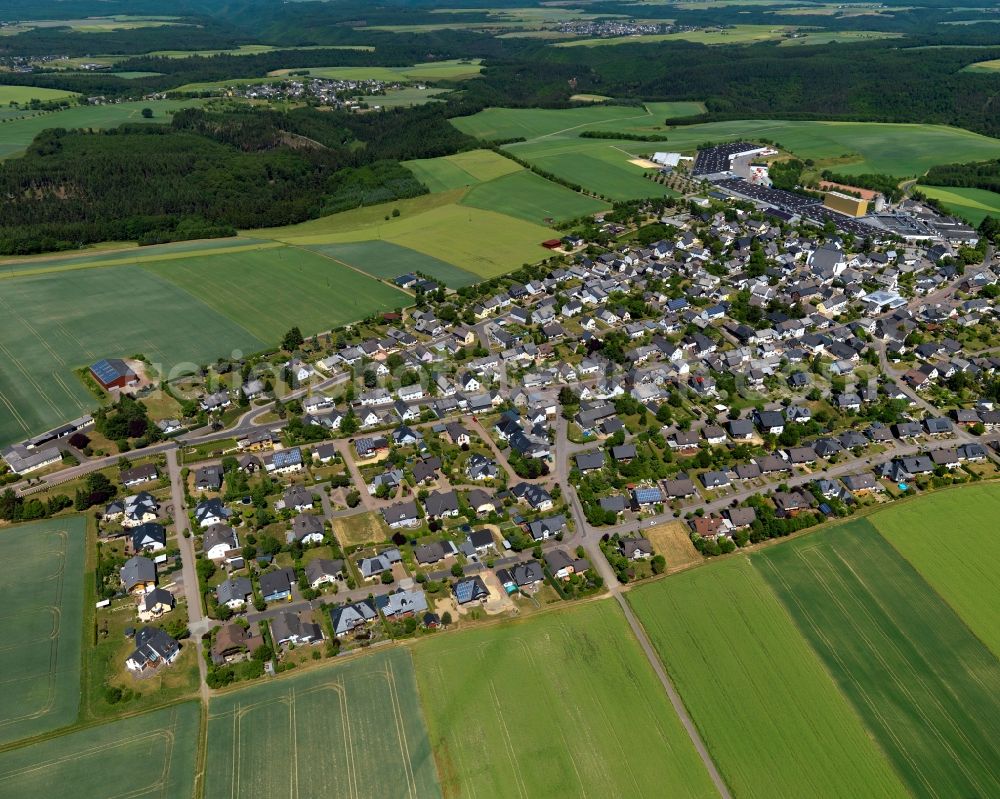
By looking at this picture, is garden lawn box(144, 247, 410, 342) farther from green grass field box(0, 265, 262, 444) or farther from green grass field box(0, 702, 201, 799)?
green grass field box(0, 702, 201, 799)

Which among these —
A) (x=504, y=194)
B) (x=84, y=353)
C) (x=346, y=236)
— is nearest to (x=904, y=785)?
(x=84, y=353)

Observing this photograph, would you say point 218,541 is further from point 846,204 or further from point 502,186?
point 846,204

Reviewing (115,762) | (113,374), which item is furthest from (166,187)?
(115,762)

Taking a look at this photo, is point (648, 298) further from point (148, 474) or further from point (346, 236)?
point (148, 474)

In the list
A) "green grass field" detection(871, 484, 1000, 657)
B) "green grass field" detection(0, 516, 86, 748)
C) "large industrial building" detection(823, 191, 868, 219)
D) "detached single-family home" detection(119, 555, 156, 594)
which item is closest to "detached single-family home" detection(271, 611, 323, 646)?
"detached single-family home" detection(119, 555, 156, 594)

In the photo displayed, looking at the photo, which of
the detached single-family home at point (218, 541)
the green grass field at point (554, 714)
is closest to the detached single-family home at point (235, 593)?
the detached single-family home at point (218, 541)

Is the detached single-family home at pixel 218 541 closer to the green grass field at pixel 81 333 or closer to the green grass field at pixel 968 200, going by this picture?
the green grass field at pixel 81 333
